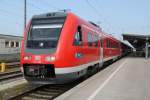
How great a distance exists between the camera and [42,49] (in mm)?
10273

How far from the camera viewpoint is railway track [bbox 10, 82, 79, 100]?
32.3 feet

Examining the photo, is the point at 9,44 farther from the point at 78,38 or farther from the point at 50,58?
the point at 50,58

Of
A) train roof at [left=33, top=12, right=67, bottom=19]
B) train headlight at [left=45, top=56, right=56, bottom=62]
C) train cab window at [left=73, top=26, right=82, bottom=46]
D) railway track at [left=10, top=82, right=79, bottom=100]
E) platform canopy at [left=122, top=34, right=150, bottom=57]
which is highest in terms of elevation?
platform canopy at [left=122, top=34, right=150, bottom=57]

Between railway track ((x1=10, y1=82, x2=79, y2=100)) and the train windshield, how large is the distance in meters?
1.83

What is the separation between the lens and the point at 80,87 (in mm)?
10578

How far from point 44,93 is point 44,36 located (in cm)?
222

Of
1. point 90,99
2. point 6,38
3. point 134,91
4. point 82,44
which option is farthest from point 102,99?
point 6,38

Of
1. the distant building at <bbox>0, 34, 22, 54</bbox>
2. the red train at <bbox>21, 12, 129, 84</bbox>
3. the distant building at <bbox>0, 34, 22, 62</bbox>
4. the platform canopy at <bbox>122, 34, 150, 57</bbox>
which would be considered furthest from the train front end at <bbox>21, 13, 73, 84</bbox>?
the platform canopy at <bbox>122, 34, 150, 57</bbox>

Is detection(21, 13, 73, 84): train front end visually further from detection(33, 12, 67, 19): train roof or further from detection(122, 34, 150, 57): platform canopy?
detection(122, 34, 150, 57): platform canopy

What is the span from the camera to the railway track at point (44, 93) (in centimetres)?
984

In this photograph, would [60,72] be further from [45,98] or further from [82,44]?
[82,44]

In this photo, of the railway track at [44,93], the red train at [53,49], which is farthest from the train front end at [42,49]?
the railway track at [44,93]

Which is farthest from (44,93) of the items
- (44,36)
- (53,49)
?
(44,36)

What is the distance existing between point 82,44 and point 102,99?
368 cm
